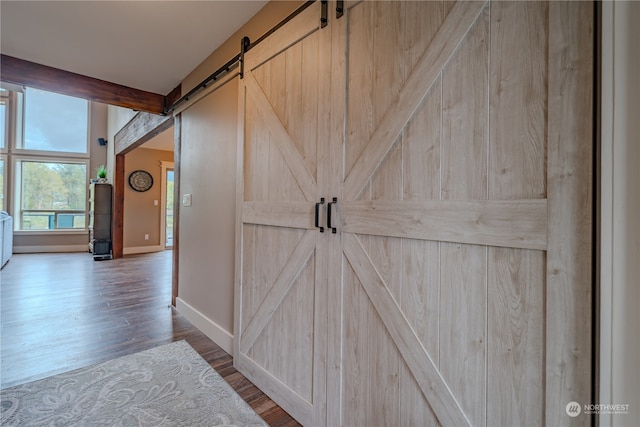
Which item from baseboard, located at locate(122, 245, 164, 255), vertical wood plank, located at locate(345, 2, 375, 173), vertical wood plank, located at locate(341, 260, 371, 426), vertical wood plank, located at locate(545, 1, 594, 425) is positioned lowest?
baseboard, located at locate(122, 245, 164, 255)

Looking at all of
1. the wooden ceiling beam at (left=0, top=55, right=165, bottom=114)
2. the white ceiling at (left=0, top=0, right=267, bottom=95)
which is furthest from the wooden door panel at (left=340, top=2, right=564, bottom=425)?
the wooden ceiling beam at (left=0, top=55, right=165, bottom=114)

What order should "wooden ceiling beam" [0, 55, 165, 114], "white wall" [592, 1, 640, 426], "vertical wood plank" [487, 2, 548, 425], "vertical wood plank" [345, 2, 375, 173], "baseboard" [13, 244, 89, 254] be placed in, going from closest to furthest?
"white wall" [592, 1, 640, 426] < "vertical wood plank" [487, 2, 548, 425] < "vertical wood plank" [345, 2, 375, 173] < "wooden ceiling beam" [0, 55, 165, 114] < "baseboard" [13, 244, 89, 254]

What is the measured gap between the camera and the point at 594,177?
0.75 m

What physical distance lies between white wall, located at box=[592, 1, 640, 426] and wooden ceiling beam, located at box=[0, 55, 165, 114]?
3.91 meters

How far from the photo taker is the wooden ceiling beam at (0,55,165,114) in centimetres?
265

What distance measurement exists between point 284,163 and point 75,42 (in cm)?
228

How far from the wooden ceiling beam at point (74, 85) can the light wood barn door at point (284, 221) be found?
2.05m

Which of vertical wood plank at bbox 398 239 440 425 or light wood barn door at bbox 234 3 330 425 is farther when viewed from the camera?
light wood barn door at bbox 234 3 330 425

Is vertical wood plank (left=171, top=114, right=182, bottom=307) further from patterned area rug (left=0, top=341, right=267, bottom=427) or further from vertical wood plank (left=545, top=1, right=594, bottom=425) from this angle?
vertical wood plank (left=545, top=1, right=594, bottom=425)

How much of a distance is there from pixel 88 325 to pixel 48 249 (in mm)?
6160

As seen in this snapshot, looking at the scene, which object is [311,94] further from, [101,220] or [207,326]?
[101,220]

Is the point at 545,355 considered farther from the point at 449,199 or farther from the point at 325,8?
the point at 325,8

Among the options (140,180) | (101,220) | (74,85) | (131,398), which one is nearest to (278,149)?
(131,398)

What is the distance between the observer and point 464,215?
978mm
